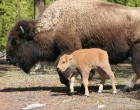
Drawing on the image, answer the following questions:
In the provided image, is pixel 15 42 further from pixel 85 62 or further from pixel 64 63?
pixel 85 62

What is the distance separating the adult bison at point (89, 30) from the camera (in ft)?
39.2

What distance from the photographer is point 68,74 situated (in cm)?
1152

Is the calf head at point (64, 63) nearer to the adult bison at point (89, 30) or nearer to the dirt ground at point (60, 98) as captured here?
the dirt ground at point (60, 98)

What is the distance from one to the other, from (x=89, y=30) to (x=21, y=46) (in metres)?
2.15

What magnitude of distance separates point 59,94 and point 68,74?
0.58 meters

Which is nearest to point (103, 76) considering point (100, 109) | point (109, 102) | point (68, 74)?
point (68, 74)

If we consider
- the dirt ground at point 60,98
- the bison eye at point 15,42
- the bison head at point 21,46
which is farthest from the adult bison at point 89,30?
the dirt ground at point 60,98

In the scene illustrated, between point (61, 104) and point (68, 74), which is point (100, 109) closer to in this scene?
point (61, 104)

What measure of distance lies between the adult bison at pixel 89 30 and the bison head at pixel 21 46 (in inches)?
7.8

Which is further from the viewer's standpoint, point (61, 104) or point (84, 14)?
point (84, 14)

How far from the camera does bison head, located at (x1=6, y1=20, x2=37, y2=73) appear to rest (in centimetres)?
1278

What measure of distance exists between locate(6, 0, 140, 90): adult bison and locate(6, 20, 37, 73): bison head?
7.8 inches

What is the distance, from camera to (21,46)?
12.9m

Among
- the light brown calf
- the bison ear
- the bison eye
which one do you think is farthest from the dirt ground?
the bison ear
